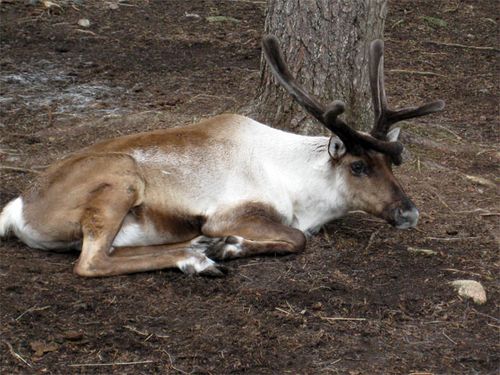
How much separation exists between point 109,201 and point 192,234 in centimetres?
61

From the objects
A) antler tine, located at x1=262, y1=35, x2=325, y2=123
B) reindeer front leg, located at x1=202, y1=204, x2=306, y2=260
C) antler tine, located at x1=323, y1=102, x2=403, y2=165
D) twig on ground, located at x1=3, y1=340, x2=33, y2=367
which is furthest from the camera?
antler tine, located at x1=262, y1=35, x2=325, y2=123

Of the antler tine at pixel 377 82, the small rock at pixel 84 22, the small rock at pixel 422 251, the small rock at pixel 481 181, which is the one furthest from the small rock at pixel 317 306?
the small rock at pixel 84 22

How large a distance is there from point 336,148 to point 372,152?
23 cm

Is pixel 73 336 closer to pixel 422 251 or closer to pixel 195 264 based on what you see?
pixel 195 264

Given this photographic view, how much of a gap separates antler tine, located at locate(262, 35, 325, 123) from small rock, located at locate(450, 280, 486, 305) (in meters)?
1.34

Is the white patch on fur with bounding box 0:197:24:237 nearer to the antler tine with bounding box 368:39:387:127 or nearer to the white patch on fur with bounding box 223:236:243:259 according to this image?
the white patch on fur with bounding box 223:236:243:259

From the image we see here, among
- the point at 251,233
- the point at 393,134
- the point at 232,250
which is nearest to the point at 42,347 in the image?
the point at 232,250

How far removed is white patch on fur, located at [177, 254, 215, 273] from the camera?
5.15 meters

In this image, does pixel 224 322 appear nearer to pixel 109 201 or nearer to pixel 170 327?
pixel 170 327

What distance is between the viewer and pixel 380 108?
573cm

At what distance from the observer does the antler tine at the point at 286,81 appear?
5.66 metres

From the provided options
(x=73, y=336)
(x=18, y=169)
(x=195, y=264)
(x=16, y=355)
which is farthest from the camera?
(x=18, y=169)

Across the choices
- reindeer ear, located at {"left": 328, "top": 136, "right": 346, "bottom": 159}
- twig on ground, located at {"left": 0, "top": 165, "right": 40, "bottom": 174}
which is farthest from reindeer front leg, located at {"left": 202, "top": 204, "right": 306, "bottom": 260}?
twig on ground, located at {"left": 0, "top": 165, "right": 40, "bottom": 174}

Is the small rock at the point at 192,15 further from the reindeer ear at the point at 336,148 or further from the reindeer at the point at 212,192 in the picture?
the reindeer ear at the point at 336,148
